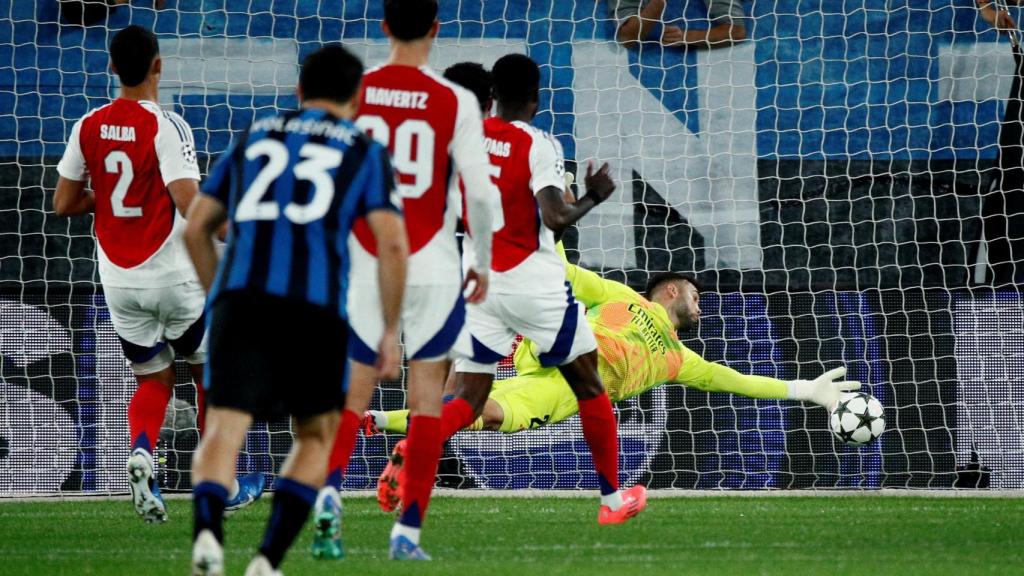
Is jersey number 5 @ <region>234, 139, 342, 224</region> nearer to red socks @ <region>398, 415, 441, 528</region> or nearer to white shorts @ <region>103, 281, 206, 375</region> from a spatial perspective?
red socks @ <region>398, 415, 441, 528</region>

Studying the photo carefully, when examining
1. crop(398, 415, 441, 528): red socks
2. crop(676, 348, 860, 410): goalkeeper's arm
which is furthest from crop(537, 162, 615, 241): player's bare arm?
crop(676, 348, 860, 410): goalkeeper's arm

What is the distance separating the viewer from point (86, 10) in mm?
10000

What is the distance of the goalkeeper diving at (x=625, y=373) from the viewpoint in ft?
24.1

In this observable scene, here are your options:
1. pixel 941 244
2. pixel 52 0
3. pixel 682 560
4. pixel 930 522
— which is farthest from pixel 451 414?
pixel 52 0

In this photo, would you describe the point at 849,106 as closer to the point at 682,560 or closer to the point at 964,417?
the point at 964,417

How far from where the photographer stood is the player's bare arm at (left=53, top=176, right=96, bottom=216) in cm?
616

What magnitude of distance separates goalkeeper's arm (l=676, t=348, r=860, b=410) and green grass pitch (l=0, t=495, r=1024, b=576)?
53 cm

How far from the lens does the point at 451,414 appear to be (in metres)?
5.79

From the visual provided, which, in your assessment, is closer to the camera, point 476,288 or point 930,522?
point 476,288

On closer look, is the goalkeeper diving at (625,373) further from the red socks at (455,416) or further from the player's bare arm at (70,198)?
the player's bare arm at (70,198)

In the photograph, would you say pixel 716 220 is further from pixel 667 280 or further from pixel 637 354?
pixel 637 354

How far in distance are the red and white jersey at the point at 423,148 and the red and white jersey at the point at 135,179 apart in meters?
1.64

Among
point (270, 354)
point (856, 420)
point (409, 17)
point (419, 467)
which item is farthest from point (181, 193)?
point (856, 420)

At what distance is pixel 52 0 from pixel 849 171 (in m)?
5.20
